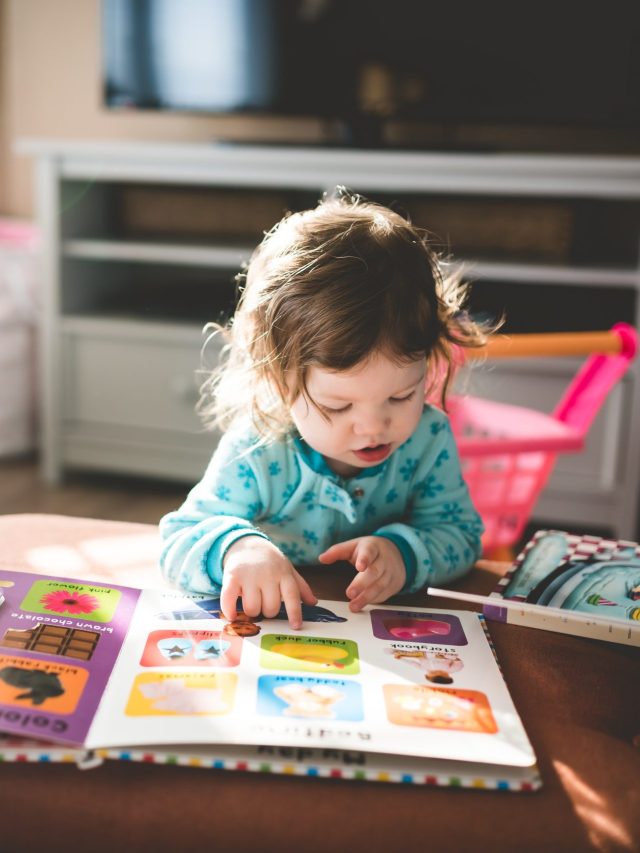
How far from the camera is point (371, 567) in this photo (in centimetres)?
62

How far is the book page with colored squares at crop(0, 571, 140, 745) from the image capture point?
437 millimetres

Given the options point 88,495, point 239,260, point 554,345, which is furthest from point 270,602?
point 88,495

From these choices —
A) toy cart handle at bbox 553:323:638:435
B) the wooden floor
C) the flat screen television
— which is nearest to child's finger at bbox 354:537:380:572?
toy cart handle at bbox 553:323:638:435

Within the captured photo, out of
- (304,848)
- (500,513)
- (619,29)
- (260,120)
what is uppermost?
(619,29)

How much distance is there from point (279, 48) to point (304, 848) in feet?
6.22

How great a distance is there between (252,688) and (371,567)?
6.6 inches

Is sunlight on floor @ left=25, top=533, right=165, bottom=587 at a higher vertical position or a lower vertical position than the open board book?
lower

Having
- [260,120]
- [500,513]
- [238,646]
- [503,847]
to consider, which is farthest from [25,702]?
[260,120]

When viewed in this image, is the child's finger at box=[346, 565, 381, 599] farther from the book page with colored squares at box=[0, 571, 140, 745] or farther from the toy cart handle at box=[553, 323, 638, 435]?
the toy cart handle at box=[553, 323, 638, 435]

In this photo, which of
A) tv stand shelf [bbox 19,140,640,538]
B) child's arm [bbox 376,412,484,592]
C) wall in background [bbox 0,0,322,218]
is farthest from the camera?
wall in background [bbox 0,0,322,218]

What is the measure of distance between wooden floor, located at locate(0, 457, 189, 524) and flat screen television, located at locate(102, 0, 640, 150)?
2.80 ft

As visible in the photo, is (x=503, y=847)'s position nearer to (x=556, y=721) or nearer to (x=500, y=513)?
(x=556, y=721)

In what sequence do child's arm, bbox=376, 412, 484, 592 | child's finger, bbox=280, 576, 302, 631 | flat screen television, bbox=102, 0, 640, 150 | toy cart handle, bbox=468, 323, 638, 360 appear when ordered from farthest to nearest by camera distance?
flat screen television, bbox=102, 0, 640, 150 → toy cart handle, bbox=468, 323, 638, 360 → child's arm, bbox=376, 412, 484, 592 → child's finger, bbox=280, 576, 302, 631

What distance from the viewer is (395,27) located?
6.32 ft
